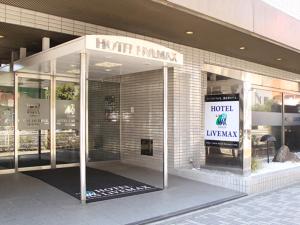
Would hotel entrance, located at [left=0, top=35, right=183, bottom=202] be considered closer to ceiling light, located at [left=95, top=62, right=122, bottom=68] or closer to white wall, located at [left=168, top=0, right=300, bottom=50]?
ceiling light, located at [left=95, top=62, right=122, bottom=68]

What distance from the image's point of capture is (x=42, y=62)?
7473 mm

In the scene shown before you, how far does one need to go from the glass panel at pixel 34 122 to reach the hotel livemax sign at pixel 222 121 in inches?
177

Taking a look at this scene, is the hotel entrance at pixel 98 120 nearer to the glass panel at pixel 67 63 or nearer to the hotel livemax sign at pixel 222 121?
the glass panel at pixel 67 63

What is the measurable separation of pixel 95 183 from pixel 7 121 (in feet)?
10.4

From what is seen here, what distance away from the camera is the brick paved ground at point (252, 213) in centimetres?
565

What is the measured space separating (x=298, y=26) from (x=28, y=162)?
29.5 feet

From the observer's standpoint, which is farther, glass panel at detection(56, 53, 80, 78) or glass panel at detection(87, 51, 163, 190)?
glass panel at detection(87, 51, 163, 190)

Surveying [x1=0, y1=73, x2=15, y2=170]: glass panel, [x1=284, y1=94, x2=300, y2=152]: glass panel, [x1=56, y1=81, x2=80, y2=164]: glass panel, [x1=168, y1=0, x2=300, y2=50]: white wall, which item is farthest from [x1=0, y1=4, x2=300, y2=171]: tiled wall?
[x1=284, y1=94, x2=300, y2=152]: glass panel

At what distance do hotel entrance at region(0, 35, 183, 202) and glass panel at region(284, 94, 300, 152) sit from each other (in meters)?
7.84

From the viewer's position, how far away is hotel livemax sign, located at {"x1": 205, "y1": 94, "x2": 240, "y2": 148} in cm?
822

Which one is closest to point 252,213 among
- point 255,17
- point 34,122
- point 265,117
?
point 255,17

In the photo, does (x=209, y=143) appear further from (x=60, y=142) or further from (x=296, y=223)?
(x=60, y=142)

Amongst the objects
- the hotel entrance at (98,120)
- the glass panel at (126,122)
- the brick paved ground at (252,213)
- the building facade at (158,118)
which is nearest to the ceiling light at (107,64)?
the hotel entrance at (98,120)

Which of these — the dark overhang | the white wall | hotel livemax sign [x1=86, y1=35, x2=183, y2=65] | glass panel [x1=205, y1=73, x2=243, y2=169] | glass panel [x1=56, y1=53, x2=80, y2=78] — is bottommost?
glass panel [x1=205, y1=73, x2=243, y2=169]
